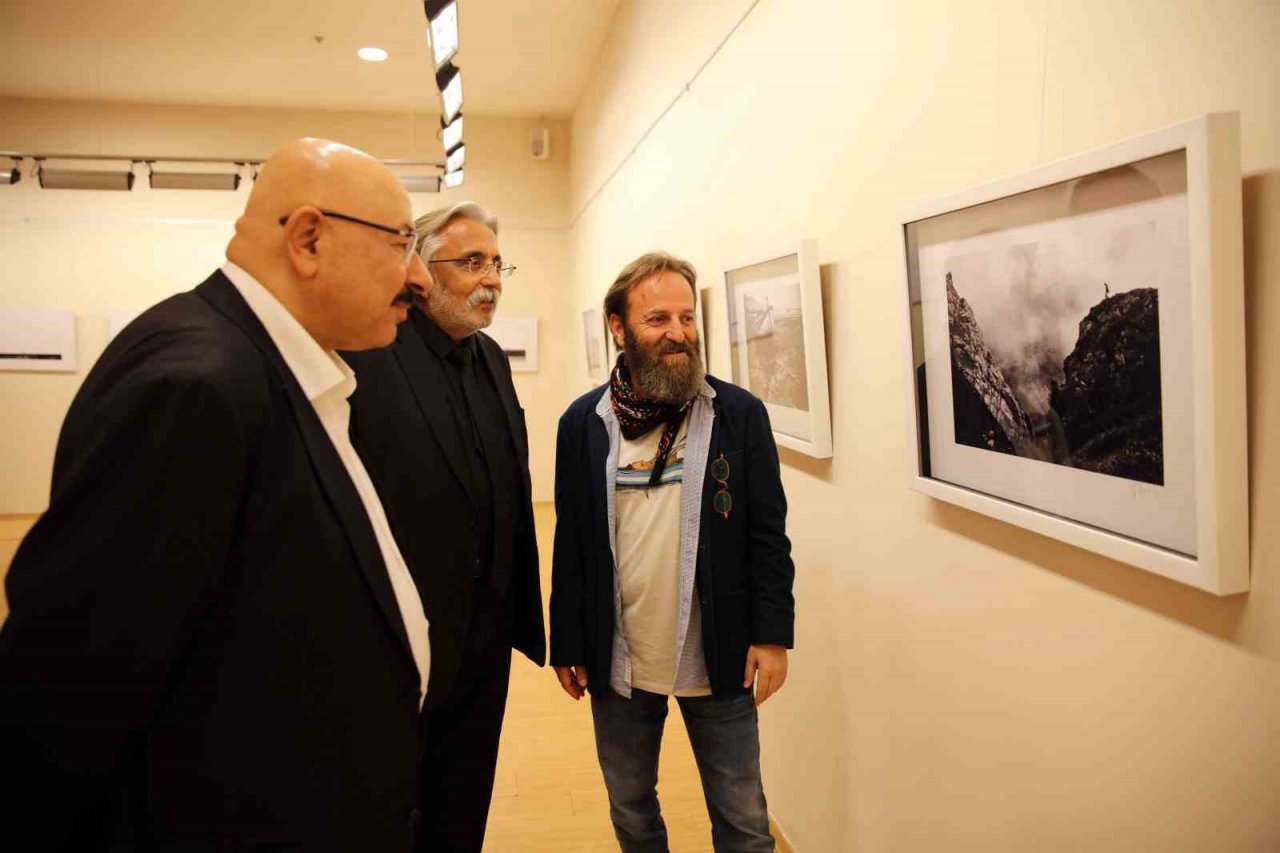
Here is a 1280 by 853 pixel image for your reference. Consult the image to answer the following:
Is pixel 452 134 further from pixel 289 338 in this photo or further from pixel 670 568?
pixel 289 338

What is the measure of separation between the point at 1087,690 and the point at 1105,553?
31cm

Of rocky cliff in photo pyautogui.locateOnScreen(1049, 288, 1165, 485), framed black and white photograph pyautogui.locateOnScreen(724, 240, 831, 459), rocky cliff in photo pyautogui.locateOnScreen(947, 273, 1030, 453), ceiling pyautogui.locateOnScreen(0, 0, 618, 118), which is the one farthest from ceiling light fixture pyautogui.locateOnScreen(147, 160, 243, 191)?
rocky cliff in photo pyautogui.locateOnScreen(1049, 288, 1165, 485)

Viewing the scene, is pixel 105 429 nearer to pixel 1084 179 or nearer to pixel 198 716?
pixel 198 716

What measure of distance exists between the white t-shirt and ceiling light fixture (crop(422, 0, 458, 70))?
9.91 ft

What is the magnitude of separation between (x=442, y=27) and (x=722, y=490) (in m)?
3.44

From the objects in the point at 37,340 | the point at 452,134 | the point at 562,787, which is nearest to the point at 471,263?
the point at 562,787

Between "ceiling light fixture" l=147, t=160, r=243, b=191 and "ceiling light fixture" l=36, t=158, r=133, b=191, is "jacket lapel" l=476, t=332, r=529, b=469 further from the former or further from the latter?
"ceiling light fixture" l=36, t=158, r=133, b=191

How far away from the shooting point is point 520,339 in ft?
33.9

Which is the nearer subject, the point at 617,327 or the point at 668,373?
the point at 668,373

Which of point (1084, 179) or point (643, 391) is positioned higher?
point (1084, 179)

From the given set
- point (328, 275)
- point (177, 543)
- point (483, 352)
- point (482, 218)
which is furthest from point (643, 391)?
point (177, 543)

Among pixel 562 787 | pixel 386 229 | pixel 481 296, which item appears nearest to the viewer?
pixel 386 229

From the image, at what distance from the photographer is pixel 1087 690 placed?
1544mm

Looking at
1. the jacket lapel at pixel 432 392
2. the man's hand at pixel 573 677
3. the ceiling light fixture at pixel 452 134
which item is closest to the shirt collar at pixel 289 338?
the jacket lapel at pixel 432 392
